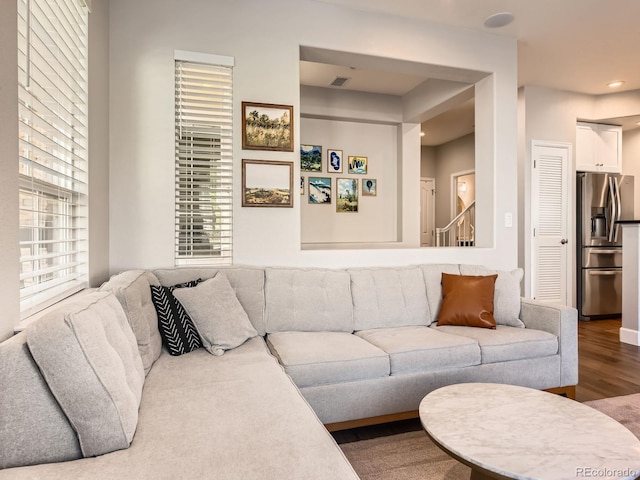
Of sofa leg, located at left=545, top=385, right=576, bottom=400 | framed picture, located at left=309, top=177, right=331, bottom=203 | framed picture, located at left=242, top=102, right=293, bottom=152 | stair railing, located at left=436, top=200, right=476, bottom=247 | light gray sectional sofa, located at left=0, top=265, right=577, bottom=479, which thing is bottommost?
sofa leg, located at left=545, top=385, right=576, bottom=400

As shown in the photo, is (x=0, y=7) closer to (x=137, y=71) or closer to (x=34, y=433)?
(x=34, y=433)

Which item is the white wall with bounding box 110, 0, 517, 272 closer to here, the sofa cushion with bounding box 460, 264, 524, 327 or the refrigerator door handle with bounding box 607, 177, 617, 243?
the sofa cushion with bounding box 460, 264, 524, 327

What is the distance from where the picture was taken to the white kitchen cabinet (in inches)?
208

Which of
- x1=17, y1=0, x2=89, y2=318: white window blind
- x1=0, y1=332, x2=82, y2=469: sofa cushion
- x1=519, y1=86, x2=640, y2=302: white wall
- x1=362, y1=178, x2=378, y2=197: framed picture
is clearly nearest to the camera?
x1=0, y1=332, x2=82, y2=469: sofa cushion

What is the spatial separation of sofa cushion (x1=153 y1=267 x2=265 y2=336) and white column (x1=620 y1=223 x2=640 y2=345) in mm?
3793

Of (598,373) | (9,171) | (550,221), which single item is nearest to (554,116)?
(550,221)

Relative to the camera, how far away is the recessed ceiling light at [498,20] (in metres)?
3.12

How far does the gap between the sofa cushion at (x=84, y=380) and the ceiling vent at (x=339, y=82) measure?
3969 mm

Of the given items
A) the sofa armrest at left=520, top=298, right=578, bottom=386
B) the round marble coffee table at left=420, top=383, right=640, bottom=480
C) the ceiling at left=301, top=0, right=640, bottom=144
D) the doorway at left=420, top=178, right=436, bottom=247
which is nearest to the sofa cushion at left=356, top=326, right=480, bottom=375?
the round marble coffee table at left=420, top=383, right=640, bottom=480

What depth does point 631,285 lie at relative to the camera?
13.1ft

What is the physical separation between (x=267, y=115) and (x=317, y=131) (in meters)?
2.23

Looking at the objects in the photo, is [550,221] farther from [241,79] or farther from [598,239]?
[241,79]

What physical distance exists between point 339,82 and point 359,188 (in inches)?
52.8

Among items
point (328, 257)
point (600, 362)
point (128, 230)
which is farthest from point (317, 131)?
A: point (600, 362)
